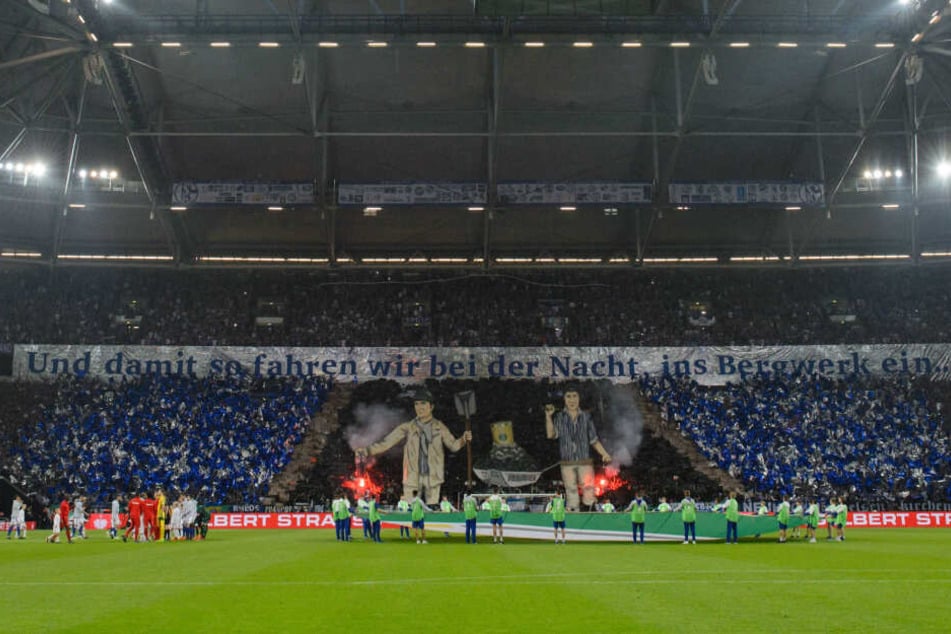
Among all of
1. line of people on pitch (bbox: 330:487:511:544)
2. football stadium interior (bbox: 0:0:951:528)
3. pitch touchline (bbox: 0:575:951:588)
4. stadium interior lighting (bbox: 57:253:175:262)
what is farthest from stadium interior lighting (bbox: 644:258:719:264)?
pitch touchline (bbox: 0:575:951:588)

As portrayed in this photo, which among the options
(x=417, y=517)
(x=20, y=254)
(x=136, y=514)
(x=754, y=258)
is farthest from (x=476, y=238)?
(x=136, y=514)

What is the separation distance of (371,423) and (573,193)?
48.8 ft

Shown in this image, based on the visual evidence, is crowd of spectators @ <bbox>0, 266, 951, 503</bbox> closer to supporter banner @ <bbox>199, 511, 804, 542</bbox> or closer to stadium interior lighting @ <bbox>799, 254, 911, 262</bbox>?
stadium interior lighting @ <bbox>799, 254, 911, 262</bbox>

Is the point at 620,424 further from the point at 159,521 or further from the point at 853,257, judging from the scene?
→ the point at 159,521

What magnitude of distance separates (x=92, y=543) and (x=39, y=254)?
2400cm

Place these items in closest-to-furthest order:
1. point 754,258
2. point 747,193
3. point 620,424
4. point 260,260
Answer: point 747,193 < point 620,424 < point 260,260 < point 754,258

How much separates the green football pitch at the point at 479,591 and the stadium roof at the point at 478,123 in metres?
20.0

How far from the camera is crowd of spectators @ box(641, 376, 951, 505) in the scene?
3925 centimetres

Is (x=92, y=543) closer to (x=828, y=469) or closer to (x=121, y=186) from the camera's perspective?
(x=121, y=186)

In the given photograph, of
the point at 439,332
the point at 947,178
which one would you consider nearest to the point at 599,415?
the point at 439,332

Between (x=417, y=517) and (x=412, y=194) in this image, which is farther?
(x=412, y=194)

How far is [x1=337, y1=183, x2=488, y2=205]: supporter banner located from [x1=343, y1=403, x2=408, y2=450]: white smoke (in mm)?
10477

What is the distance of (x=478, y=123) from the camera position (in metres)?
42.7

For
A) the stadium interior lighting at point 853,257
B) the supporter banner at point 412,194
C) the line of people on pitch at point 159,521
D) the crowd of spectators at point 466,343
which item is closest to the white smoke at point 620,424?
the crowd of spectators at point 466,343
